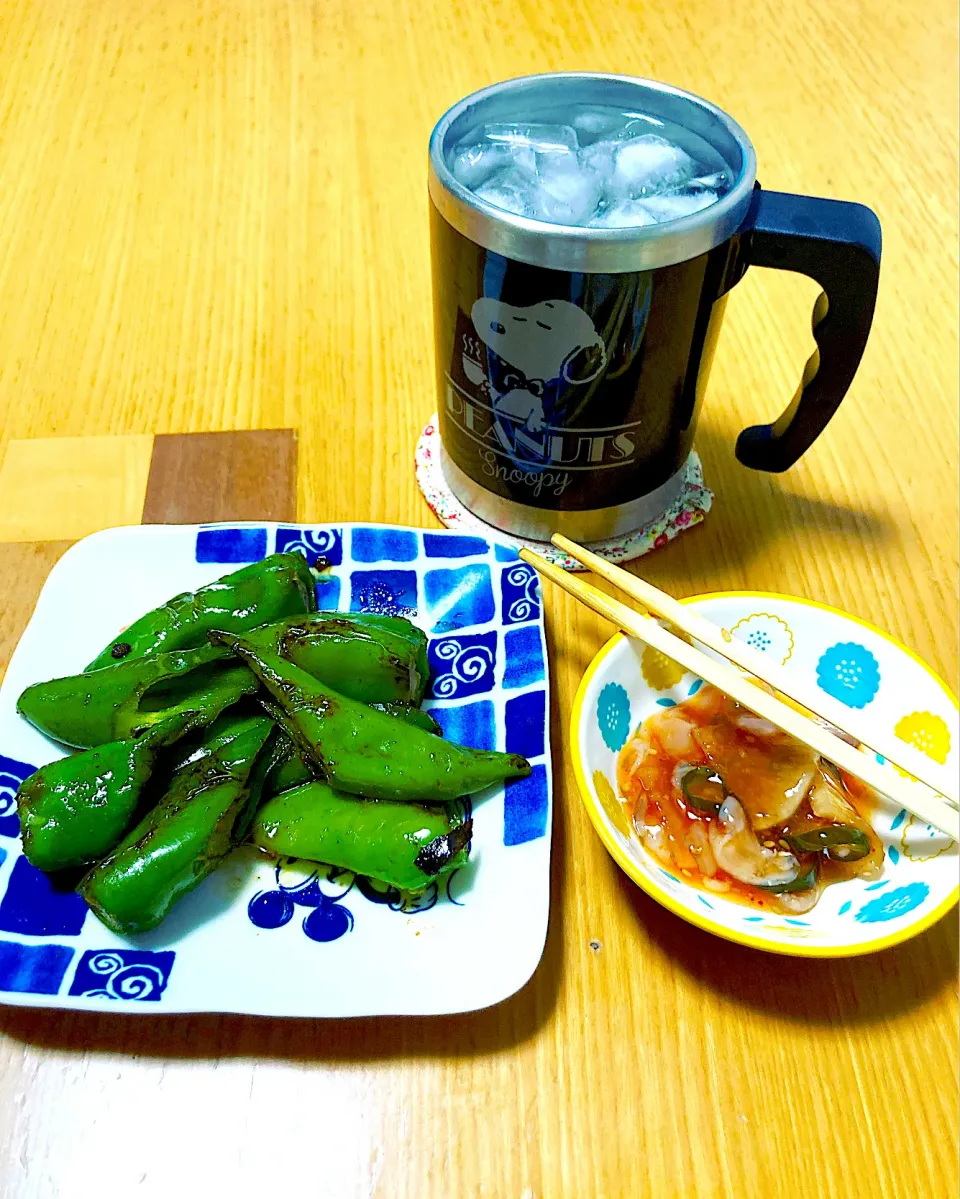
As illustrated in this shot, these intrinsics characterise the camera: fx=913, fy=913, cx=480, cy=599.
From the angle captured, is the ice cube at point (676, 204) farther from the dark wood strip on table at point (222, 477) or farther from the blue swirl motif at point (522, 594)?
the dark wood strip on table at point (222, 477)

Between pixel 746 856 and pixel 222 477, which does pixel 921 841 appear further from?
pixel 222 477

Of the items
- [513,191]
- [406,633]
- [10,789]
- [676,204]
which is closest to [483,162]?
[513,191]

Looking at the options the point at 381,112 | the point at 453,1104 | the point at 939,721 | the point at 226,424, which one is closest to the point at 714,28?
the point at 381,112

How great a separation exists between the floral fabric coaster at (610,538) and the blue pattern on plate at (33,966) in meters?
0.49

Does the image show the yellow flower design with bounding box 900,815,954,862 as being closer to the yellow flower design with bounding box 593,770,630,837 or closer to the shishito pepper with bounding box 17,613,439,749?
the yellow flower design with bounding box 593,770,630,837

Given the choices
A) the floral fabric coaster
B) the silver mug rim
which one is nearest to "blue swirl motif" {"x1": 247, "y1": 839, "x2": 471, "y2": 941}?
the floral fabric coaster

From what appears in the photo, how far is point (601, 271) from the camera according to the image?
0.67 meters

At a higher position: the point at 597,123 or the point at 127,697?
the point at 597,123

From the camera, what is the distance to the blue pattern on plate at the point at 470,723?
0.74 m

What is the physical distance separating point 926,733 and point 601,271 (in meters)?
0.44

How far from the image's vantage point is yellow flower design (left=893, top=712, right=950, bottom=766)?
71cm

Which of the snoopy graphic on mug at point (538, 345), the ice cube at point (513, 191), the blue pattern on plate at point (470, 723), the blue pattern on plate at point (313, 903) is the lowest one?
the blue pattern on plate at point (313, 903)

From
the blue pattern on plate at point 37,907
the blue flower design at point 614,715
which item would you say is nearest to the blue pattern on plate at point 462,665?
the blue flower design at point 614,715

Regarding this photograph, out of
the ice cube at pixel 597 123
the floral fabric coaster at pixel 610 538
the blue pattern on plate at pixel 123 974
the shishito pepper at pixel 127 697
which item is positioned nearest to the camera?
the blue pattern on plate at pixel 123 974
